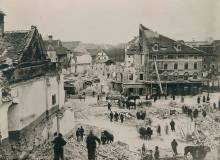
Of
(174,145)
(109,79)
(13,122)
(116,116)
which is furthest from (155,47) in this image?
(13,122)

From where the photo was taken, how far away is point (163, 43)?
→ 3863 mm

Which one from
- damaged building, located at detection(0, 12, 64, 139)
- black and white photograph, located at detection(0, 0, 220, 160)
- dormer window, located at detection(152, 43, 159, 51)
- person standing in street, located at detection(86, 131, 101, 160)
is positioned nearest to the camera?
damaged building, located at detection(0, 12, 64, 139)

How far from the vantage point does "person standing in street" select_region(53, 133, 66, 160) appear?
11.9 feet

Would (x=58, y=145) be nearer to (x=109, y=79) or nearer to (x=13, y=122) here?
(x=13, y=122)

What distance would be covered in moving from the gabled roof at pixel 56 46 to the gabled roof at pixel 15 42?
0.60 feet

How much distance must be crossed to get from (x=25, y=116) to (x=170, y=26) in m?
1.55

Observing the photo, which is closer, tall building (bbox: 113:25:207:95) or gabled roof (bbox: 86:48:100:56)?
gabled roof (bbox: 86:48:100:56)

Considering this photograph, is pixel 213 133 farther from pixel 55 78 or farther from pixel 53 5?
pixel 53 5

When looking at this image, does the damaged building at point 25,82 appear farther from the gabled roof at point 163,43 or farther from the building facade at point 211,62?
the building facade at point 211,62

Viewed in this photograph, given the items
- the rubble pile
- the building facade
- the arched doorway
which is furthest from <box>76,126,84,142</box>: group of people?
the building facade

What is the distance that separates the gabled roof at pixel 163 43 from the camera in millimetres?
3701

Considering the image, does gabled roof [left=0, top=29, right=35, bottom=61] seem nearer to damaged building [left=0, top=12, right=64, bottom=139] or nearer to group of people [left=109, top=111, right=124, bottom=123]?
damaged building [left=0, top=12, right=64, bottom=139]

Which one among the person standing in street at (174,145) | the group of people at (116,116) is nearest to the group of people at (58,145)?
the group of people at (116,116)

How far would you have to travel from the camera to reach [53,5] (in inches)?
141
